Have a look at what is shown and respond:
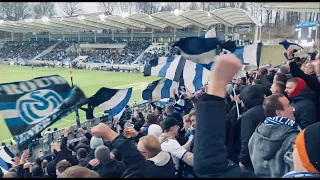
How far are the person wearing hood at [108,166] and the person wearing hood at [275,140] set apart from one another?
121 cm

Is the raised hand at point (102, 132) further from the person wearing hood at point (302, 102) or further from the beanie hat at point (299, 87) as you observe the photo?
the beanie hat at point (299, 87)

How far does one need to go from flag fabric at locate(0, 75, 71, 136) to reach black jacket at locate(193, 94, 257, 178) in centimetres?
384

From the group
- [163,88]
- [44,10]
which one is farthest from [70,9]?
[163,88]

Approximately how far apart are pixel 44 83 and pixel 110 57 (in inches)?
1911

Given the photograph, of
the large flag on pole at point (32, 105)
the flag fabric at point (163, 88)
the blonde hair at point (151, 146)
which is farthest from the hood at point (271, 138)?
the flag fabric at point (163, 88)

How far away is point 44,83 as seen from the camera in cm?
559

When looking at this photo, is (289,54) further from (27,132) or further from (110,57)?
(110,57)

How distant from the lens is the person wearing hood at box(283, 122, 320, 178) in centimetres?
187

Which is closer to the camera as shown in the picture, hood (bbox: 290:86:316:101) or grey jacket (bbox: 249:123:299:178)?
grey jacket (bbox: 249:123:299:178)

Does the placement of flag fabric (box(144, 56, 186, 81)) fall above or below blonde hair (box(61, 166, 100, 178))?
above

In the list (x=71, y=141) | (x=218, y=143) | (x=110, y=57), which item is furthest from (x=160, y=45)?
(x=218, y=143)

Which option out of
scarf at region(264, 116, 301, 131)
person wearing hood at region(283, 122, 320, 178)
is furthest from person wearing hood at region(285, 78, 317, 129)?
person wearing hood at region(283, 122, 320, 178)

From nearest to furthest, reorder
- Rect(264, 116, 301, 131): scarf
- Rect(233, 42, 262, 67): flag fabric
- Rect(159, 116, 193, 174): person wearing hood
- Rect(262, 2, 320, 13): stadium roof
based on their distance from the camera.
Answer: Rect(264, 116, 301, 131): scarf, Rect(159, 116, 193, 174): person wearing hood, Rect(262, 2, 320, 13): stadium roof, Rect(233, 42, 262, 67): flag fabric

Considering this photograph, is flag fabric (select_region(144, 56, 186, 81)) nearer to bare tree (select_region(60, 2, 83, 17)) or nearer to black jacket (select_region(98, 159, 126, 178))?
black jacket (select_region(98, 159, 126, 178))
